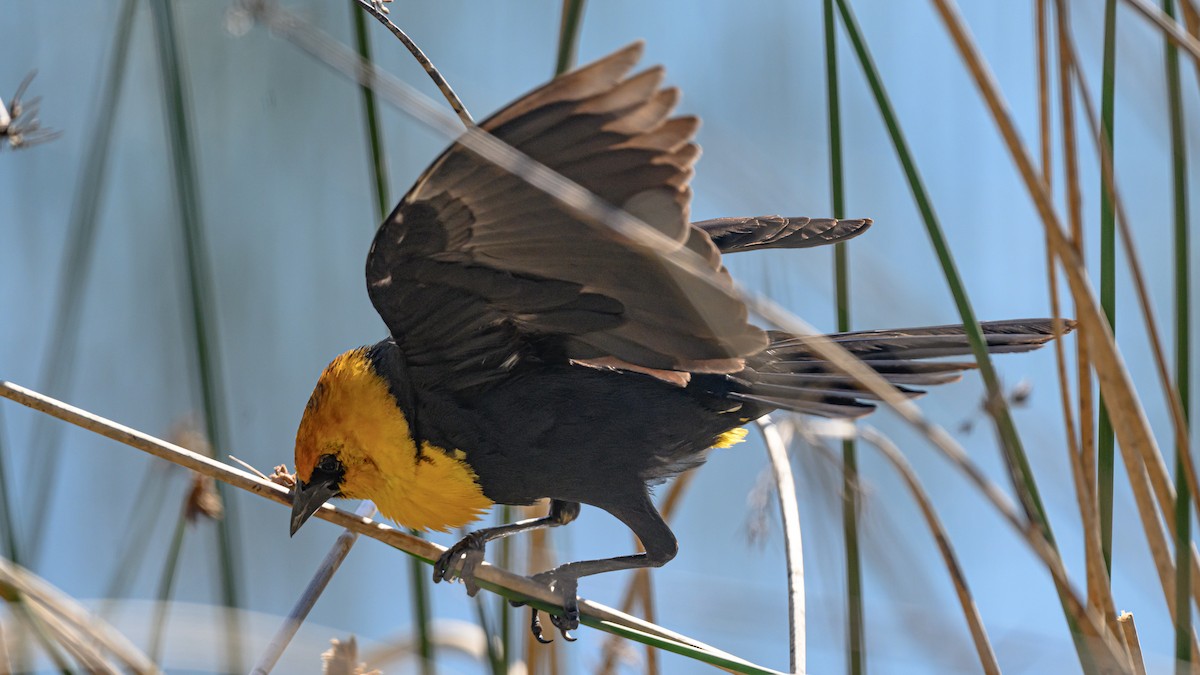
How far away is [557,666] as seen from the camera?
218 centimetres

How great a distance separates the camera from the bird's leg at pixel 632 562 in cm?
196

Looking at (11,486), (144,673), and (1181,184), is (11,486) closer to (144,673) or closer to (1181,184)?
(144,673)

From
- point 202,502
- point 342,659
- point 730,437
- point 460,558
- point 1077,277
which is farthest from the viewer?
point 730,437

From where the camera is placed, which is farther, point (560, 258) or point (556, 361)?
point (556, 361)

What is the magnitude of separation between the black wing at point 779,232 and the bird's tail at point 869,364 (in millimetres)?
162

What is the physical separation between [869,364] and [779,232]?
29 cm

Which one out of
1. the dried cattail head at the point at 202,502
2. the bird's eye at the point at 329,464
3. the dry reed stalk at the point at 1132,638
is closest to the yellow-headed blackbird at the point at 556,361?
the bird's eye at the point at 329,464

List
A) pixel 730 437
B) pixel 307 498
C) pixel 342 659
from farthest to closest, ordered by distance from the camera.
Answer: pixel 730 437
pixel 307 498
pixel 342 659

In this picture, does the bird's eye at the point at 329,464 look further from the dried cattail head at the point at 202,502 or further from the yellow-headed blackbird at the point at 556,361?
the dried cattail head at the point at 202,502

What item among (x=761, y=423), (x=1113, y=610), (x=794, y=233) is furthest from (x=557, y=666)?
(x=1113, y=610)

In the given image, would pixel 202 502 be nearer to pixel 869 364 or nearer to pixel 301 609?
pixel 301 609

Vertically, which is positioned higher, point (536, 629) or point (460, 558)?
point (460, 558)

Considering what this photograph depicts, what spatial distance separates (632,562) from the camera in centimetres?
204

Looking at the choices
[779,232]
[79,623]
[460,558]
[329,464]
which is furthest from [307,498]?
[779,232]
